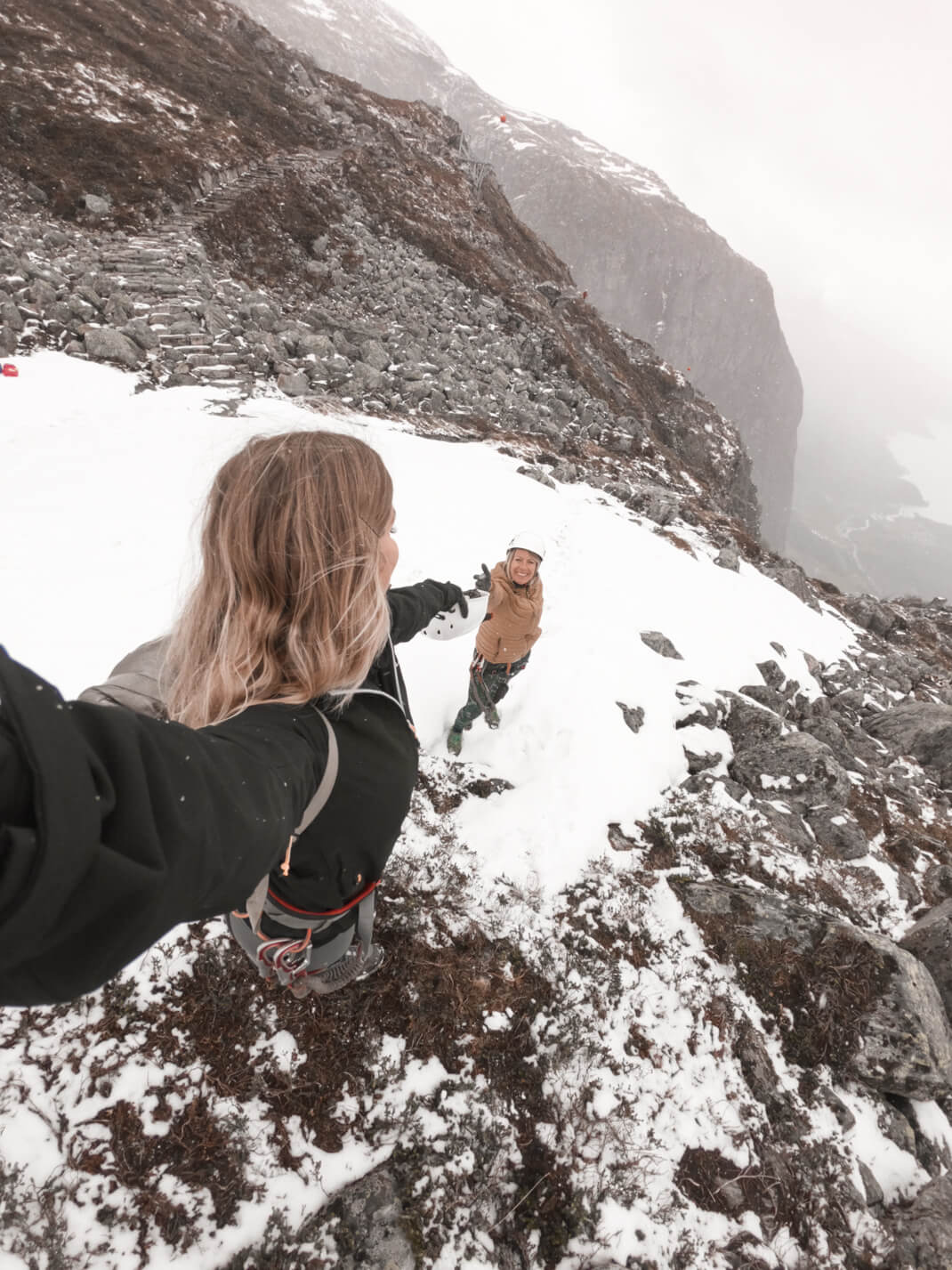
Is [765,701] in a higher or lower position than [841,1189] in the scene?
higher

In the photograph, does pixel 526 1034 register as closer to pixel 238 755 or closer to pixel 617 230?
pixel 238 755

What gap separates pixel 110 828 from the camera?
0.83 metres

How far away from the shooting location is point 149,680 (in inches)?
65.6

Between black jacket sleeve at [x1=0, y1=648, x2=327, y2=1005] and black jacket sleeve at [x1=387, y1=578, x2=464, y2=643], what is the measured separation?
5.15 ft

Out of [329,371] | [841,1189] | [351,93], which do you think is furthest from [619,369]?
[841,1189]

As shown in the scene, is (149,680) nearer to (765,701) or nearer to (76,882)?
(76,882)

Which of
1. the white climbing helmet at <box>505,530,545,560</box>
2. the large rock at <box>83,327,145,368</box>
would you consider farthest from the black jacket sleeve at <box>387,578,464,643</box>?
the large rock at <box>83,327,145,368</box>

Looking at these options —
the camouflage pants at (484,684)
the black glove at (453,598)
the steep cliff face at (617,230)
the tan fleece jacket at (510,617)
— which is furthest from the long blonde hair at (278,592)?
the steep cliff face at (617,230)

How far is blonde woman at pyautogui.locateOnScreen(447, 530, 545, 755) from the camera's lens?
4.74 meters

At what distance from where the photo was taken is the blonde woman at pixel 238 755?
0.71 meters

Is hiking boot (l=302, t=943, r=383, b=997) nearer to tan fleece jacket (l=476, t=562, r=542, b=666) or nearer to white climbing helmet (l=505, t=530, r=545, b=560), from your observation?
tan fleece jacket (l=476, t=562, r=542, b=666)

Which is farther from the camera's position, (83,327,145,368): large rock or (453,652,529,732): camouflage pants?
(83,327,145,368): large rock

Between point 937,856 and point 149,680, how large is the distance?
27.3ft

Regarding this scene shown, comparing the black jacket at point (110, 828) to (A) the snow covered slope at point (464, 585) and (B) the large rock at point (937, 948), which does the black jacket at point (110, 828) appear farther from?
(B) the large rock at point (937, 948)
